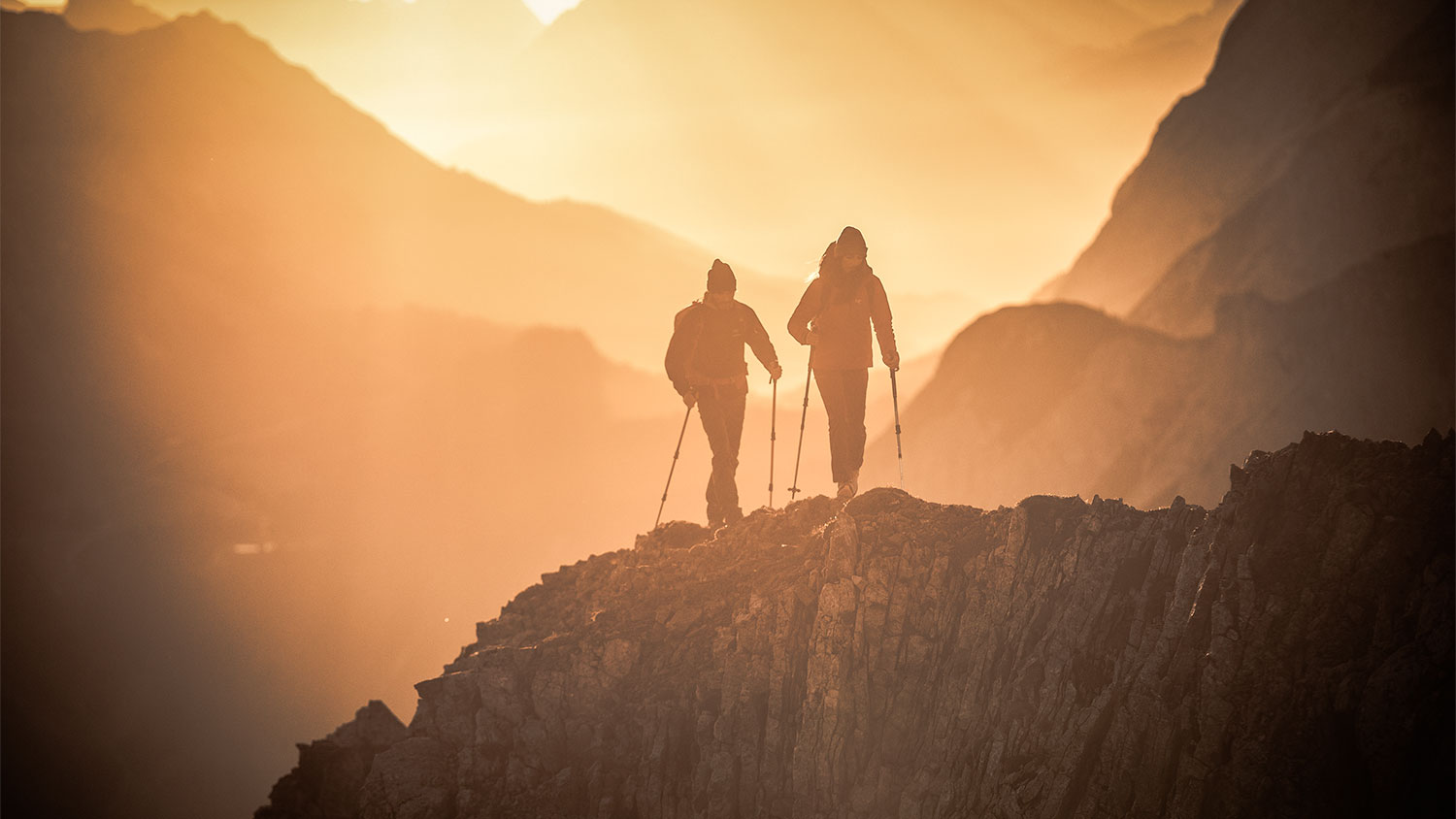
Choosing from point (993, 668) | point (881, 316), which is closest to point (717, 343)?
point (881, 316)

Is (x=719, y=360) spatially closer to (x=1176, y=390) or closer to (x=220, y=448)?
(x=1176, y=390)

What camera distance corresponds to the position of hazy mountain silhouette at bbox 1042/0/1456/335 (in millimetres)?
52156

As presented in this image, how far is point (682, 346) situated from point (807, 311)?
8.64 ft

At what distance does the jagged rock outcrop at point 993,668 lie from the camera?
9.56m

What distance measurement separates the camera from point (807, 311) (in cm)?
1675

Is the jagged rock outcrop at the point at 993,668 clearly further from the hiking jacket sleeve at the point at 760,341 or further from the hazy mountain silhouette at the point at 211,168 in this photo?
the hazy mountain silhouette at the point at 211,168

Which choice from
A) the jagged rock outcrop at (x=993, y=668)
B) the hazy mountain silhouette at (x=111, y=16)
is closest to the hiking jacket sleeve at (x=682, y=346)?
the jagged rock outcrop at (x=993, y=668)

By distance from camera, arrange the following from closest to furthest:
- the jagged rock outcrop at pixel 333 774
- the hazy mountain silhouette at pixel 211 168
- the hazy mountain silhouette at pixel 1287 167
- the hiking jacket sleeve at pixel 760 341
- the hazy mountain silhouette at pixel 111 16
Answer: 1. the jagged rock outcrop at pixel 333 774
2. the hiking jacket sleeve at pixel 760 341
3. the hazy mountain silhouette at pixel 1287 167
4. the hazy mountain silhouette at pixel 211 168
5. the hazy mountain silhouette at pixel 111 16

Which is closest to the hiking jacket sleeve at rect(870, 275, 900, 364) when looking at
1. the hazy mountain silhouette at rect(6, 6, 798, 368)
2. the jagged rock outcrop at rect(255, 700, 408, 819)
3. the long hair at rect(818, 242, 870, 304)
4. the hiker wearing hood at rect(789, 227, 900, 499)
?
the hiker wearing hood at rect(789, 227, 900, 499)

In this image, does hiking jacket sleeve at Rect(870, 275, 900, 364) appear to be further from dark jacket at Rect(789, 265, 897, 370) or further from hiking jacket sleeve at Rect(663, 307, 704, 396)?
hiking jacket sleeve at Rect(663, 307, 704, 396)

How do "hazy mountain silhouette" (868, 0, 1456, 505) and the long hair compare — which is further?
"hazy mountain silhouette" (868, 0, 1456, 505)

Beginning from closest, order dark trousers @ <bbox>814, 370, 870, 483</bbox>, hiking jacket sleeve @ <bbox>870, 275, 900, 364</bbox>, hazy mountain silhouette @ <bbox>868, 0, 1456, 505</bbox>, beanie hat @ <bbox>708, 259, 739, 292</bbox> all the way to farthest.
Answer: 1. hiking jacket sleeve @ <bbox>870, 275, 900, 364</bbox>
2. dark trousers @ <bbox>814, 370, 870, 483</bbox>
3. beanie hat @ <bbox>708, 259, 739, 292</bbox>
4. hazy mountain silhouette @ <bbox>868, 0, 1456, 505</bbox>

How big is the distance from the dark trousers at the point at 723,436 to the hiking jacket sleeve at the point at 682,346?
45cm

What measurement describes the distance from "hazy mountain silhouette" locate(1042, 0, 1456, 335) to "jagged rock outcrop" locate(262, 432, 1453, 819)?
44.0 meters
